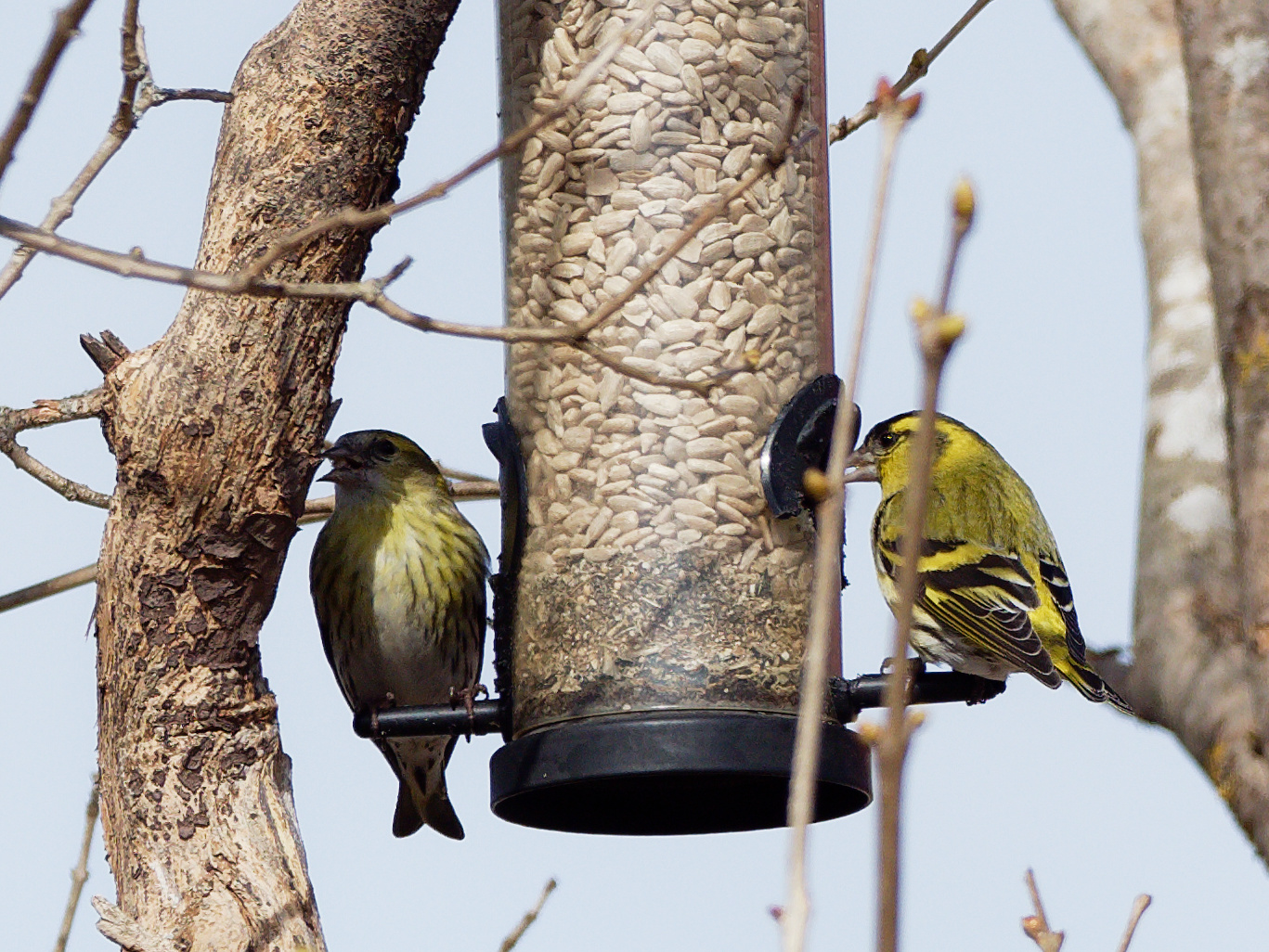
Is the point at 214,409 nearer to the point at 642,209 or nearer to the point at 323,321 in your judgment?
the point at 323,321

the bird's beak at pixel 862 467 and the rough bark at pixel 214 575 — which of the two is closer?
the rough bark at pixel 214 575

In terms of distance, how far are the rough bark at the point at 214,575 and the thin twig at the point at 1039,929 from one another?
223cm

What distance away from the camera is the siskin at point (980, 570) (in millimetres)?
5359

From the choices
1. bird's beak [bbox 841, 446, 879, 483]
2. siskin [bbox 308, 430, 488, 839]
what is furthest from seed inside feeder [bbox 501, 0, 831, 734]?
bird's beak [bbox 841, 446, 879, 483]

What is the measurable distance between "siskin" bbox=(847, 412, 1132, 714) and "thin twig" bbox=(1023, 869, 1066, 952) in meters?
2.91

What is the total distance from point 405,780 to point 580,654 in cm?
166

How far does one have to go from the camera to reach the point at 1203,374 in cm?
602

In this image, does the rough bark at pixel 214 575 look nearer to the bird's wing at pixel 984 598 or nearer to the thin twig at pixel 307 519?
the thin twig at pixel 307 519

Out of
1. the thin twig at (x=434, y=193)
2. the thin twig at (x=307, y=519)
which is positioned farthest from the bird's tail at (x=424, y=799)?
the thin twig at (x=434, y=193)

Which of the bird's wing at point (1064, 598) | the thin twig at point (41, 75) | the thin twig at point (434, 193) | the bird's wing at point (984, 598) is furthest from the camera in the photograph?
the bird's wing at point (1064, 598)

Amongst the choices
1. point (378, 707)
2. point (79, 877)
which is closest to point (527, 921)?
point (79, 877)

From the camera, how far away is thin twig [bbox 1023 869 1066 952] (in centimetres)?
209

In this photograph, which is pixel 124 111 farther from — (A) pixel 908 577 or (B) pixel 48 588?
(A) pixel 908 577

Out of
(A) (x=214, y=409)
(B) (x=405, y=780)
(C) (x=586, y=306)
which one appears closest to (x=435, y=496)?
(B) (x=405, y=780)
